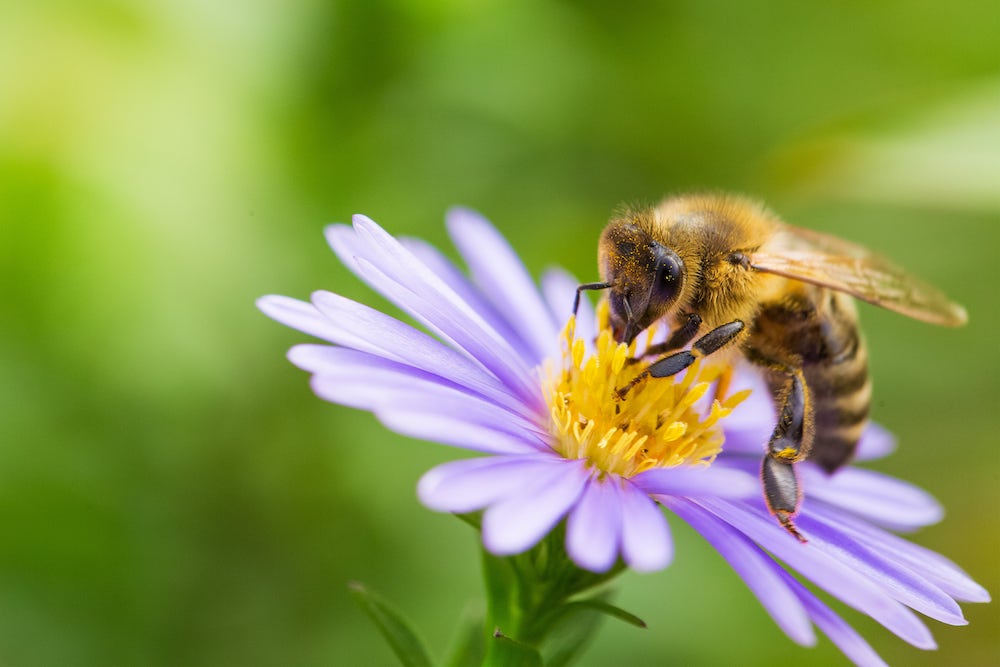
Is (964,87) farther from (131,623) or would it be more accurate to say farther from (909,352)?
(131,623)

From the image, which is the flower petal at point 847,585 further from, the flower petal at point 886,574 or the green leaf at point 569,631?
the green leaf at point 569,631

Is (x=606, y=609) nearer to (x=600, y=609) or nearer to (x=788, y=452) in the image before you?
(x=600, y=609)

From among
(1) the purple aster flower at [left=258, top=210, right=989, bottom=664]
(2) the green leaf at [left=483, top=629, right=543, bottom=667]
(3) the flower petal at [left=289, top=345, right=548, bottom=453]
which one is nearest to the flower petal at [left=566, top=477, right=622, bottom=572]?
(1) the purple aster flower at [left=258, top=210, right=989, bottom=664]

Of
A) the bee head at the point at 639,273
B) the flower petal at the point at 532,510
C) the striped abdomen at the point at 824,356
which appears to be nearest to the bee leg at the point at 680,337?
the bee head at the point at 639,273

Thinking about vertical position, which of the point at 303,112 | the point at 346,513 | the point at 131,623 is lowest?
the point at 131,623

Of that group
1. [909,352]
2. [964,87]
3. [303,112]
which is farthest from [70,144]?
[909,352]

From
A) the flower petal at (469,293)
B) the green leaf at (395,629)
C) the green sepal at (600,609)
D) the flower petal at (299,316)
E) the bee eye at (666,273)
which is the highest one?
the bee eye at (666,273)
